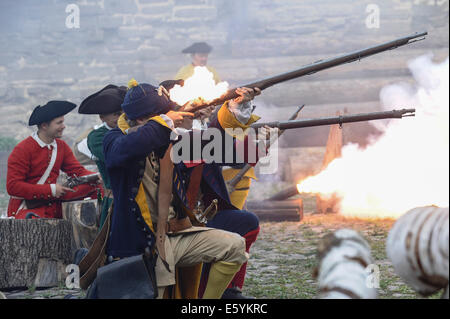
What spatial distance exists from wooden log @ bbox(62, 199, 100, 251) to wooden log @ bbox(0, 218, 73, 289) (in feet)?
0.36

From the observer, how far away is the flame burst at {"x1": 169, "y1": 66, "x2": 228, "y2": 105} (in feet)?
17.5

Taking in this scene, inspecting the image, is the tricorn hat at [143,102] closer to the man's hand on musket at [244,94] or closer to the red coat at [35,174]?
the man's hand on musket at [244,94]

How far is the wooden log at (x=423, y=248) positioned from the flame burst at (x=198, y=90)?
7.59 ft

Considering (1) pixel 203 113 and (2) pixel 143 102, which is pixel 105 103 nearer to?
(1) pixel 203 113

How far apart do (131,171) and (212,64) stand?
13455 mm

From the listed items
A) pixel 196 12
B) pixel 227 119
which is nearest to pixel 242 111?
pixel 227 119

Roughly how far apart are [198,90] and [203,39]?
13.9 meters

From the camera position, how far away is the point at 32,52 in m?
19.8

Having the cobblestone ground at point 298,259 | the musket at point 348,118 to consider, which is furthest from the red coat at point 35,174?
the musket at point 348,118

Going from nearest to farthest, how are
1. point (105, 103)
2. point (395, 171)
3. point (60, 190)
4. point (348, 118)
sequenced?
point (348, 118) < point (105, 103) < point (60, 190) < point (395, 171)

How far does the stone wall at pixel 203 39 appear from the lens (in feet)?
56.8

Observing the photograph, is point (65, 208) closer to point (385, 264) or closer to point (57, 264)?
point (57, 264)

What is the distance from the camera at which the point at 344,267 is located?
10.7 feet
